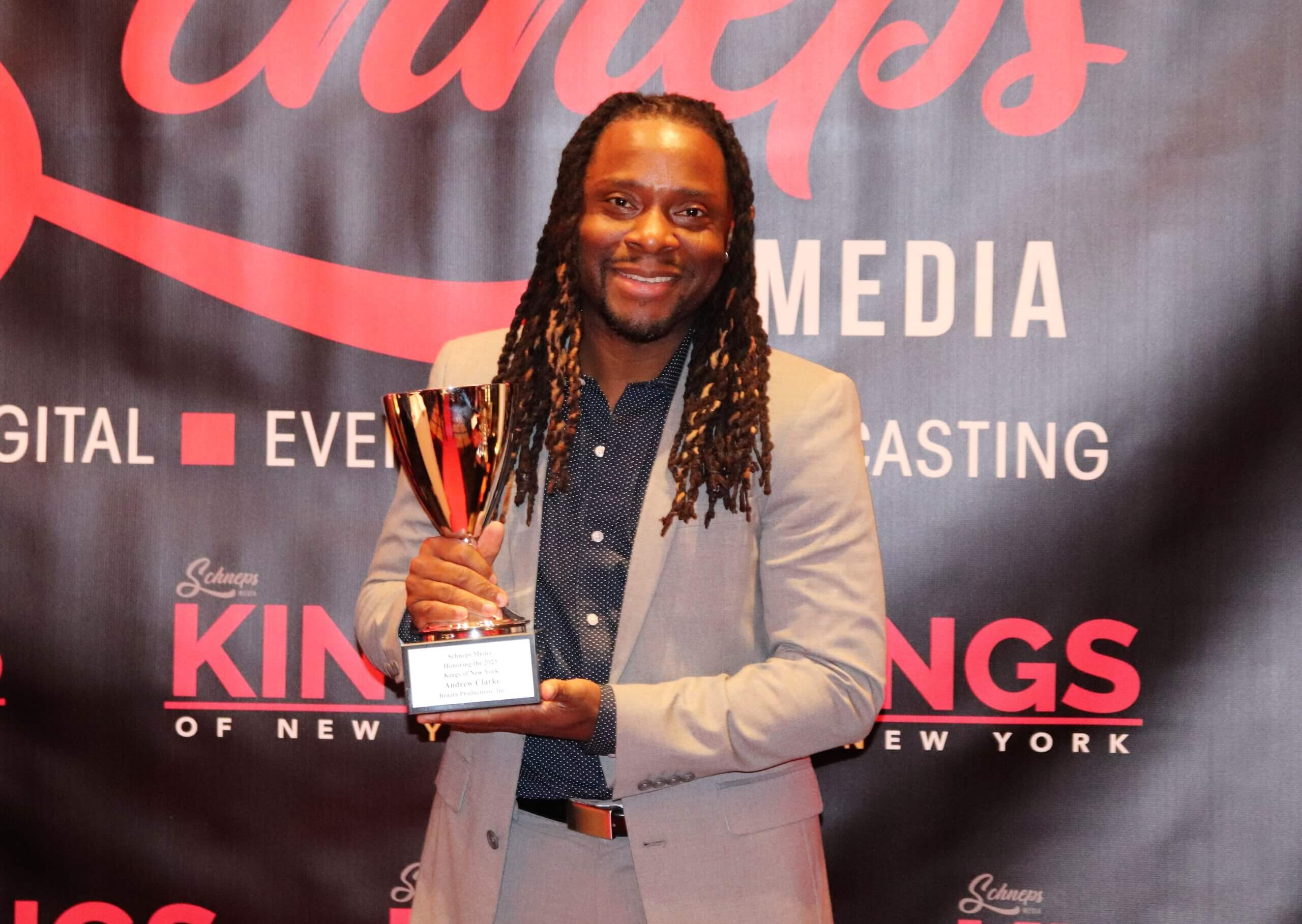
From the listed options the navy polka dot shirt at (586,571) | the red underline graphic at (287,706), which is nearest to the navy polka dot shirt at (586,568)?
the navy polka dot shirt at (586,571)

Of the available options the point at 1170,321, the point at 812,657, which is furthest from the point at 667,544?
the point at 1170,321

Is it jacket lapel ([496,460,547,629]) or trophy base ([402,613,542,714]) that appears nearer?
trophy base ([402,613,542,714])

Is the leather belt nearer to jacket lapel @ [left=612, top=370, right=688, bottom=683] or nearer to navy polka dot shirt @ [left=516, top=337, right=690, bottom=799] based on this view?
navy polka dot shirt @ [left=516, top=337, right=690, bottom=799]

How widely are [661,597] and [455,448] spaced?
35cm

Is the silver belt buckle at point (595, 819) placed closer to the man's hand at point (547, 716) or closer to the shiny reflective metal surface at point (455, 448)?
the man's hand at point (547, 716)

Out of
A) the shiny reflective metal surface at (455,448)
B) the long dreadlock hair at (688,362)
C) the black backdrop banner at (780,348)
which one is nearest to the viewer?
the shiny reflective metal surface at (455,448)

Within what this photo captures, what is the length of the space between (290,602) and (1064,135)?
197 cm

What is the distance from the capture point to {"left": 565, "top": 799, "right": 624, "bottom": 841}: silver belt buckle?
5.55 feet

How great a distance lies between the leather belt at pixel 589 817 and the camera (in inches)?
66.7

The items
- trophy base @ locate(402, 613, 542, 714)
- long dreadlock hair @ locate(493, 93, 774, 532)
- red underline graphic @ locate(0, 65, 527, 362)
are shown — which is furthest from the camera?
red underline graphic @ locate(0, 65, 527, 362)

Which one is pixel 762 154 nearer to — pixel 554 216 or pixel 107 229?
pixel 554 216

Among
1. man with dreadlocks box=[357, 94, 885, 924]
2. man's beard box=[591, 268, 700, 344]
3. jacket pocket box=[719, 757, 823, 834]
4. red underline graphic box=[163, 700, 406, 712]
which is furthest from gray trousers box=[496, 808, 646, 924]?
red underline graphic box=[163, 700, 406, 712]

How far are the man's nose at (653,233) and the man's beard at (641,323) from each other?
0.07 metres

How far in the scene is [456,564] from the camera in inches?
62.5
